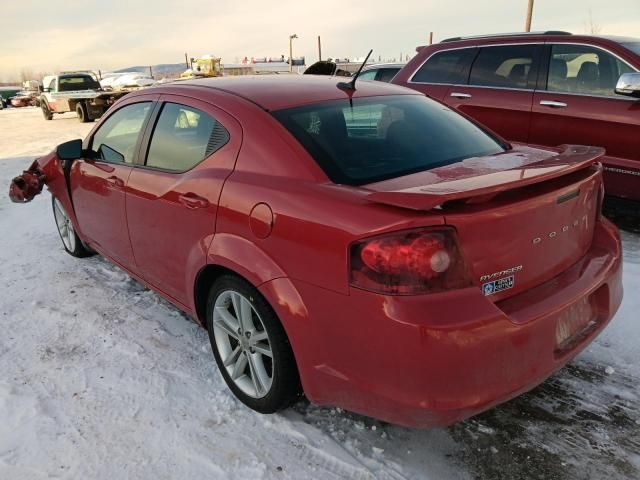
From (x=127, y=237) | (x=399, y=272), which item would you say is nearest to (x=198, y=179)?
(x=127, y=237)

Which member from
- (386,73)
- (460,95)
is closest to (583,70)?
(460,95)

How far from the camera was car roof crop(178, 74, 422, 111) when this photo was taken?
268 cm

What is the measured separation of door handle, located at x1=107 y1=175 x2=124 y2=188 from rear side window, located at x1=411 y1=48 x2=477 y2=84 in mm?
3989

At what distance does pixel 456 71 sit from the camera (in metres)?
5.88

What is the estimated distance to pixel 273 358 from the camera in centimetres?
233

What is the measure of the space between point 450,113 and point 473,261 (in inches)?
59.1

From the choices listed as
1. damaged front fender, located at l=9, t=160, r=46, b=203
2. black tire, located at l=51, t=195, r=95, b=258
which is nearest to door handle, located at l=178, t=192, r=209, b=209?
black tire, located at l=51, t=195, r=95, b=258

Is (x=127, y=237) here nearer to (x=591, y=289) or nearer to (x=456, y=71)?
(x=591, y=289)

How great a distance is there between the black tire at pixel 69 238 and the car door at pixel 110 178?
0.47 metres

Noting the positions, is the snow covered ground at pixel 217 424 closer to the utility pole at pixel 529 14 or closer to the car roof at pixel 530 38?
the car roof at pixel 530 38

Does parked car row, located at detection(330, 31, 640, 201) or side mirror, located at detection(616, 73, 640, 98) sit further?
parked car row, located at detection(330, 31, 640, 201)

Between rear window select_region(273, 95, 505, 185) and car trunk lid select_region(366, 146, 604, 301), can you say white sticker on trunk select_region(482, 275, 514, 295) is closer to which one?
car trunk lid select_region(366, 146, 604, 301)

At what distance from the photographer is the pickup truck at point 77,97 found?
64.6ft

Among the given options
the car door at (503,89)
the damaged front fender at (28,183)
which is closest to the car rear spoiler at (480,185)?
the car door at (503,89)
